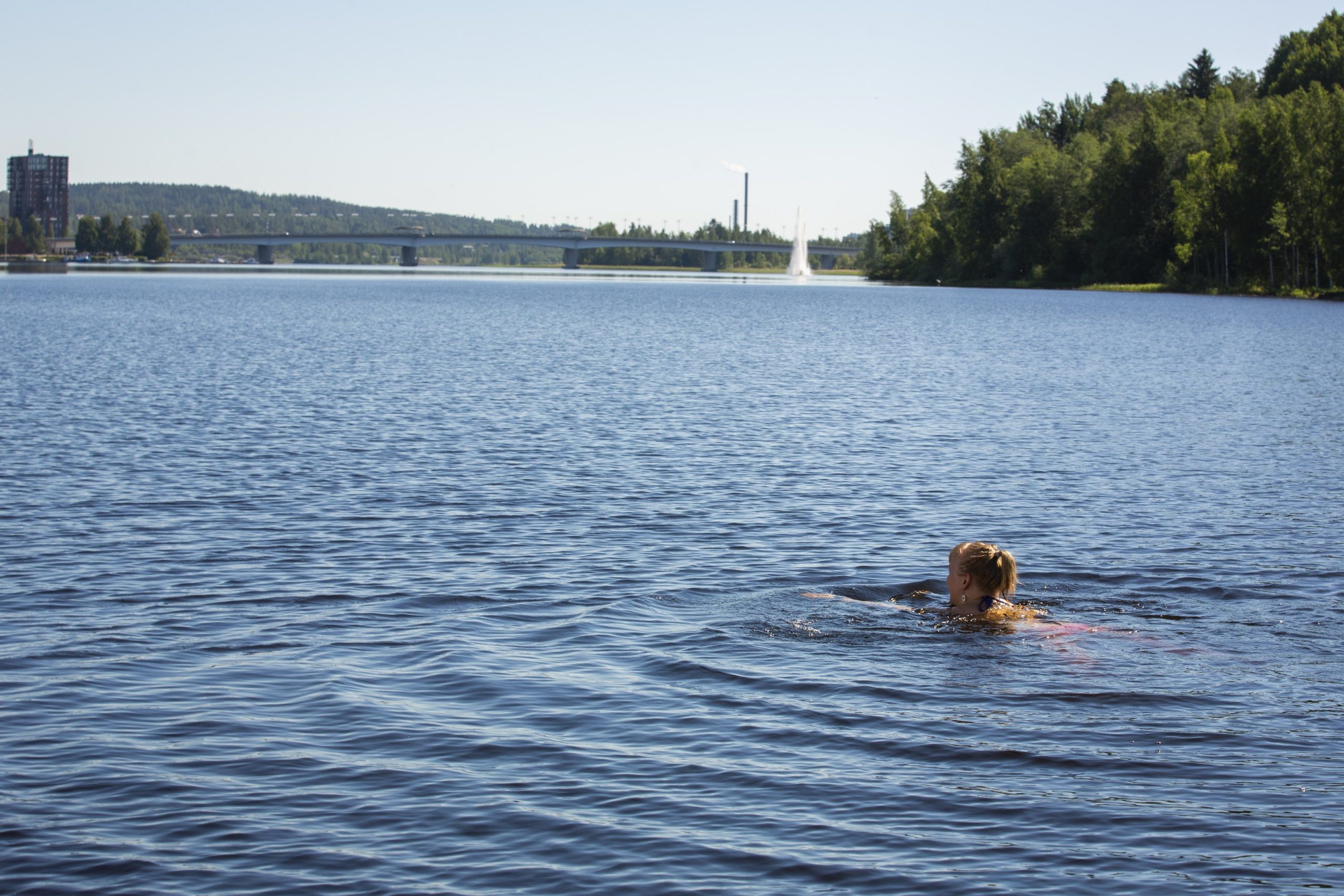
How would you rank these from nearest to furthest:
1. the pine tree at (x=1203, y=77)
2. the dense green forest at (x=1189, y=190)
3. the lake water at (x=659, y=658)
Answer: the lake water at (x=659, y=658)
the dense green forest at (x=1189, y=190)
the pine tree at (x=1203, y=77)

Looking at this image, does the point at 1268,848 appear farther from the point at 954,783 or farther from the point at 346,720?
the point at 346,720

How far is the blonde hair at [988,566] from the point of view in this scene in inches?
595

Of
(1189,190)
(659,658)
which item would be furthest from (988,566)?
(1189,190)

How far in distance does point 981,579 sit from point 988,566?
20cm

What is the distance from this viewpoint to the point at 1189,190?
140000 millimetres

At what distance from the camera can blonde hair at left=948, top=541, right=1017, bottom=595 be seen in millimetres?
15102

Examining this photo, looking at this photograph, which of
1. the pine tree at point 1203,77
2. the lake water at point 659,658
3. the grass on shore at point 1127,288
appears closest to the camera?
the lake water at point 659,658

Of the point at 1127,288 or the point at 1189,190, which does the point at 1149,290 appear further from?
the point at 1189,190

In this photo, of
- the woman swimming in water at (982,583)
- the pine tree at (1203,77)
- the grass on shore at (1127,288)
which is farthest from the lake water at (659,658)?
the pine tree at (1203,77)

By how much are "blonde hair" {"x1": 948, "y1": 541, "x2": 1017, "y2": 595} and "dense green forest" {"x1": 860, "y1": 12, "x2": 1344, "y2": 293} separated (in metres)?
123

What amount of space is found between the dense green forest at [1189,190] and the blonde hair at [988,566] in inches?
4857

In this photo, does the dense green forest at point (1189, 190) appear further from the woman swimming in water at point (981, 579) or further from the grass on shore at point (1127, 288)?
the woman swimming in water at point (981, 579)

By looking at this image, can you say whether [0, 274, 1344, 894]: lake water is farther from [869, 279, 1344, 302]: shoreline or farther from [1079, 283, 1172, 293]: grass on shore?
[1079, 283, 1172, 293]: grass on shore

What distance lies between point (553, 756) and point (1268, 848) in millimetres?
5539
